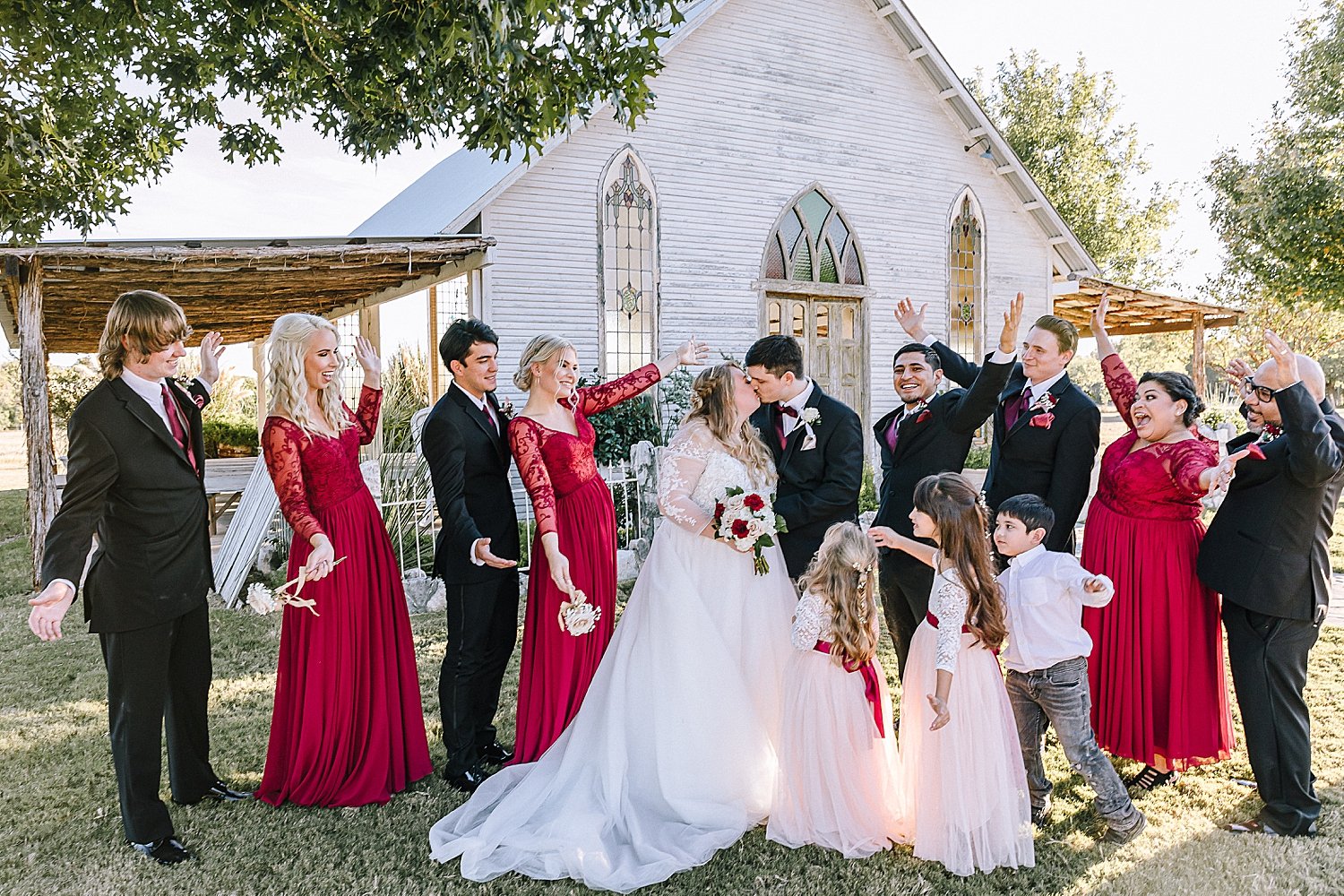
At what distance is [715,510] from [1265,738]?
8.81 feet

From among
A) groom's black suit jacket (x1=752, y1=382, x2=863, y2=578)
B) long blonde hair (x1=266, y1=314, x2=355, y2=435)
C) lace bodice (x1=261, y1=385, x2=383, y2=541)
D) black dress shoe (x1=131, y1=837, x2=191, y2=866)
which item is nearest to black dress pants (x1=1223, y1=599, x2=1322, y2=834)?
groom's black suit jacket (x1=752, y1=382, x2=863, y2=578)

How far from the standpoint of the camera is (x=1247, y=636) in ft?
12.9

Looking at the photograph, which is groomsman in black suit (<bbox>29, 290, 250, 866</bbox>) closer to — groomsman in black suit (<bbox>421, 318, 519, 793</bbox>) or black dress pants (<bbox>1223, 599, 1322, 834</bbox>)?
groomsman in black suit (<bbox>421, 318, 519, 793</bbox>)

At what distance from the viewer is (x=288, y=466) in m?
4.03

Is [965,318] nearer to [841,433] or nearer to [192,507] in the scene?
[841,433]

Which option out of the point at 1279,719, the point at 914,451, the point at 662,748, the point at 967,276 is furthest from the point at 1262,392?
the point at 967,276

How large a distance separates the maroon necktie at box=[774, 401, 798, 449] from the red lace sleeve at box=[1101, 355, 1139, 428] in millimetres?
1774

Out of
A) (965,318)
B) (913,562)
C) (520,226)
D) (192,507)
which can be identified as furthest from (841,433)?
(965,318)

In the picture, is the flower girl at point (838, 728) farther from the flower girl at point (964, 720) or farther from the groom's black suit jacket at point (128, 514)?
the groom's black suit jacket at point (128, 514)

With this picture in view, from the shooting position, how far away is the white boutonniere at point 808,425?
4535mm

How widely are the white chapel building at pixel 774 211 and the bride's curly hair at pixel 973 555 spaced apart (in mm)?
8513

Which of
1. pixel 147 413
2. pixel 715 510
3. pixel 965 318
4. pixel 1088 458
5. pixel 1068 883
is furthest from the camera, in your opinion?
pixel 965 318

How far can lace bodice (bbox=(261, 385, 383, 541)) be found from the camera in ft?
13.2

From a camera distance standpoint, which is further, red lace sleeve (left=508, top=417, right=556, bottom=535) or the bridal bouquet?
red lace sleeve (left=508, top=417, right=556, bottom=535)
